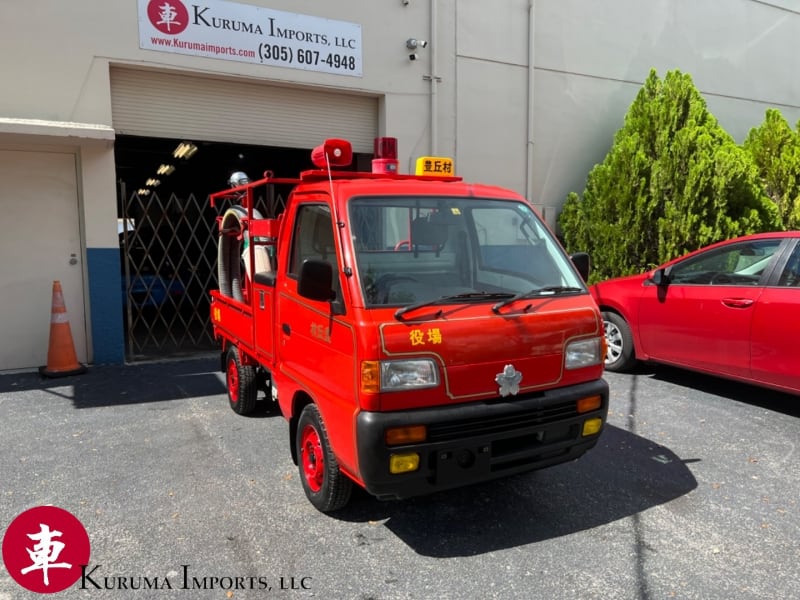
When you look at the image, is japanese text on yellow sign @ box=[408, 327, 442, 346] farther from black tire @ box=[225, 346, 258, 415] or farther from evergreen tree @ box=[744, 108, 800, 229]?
evergreen tree @ box=[744, 108, 800, 229]

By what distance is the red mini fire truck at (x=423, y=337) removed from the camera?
2.89 m

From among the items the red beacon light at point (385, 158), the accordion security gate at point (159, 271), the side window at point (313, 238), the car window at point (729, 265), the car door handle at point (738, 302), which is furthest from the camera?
the accordion security gate at point (159, 271)

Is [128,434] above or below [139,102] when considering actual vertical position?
below

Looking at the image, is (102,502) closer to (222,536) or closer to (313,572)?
(222,536)

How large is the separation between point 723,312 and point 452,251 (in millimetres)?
3078

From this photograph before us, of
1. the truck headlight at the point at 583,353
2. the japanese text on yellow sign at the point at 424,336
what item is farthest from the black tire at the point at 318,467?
the truck headlight at the point at 583,353

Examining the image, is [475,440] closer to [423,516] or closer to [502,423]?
[502,423]

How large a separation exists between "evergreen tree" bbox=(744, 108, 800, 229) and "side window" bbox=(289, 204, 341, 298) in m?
9.18

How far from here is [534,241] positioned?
3.80 m

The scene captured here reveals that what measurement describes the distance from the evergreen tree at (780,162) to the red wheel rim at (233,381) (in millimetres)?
9187

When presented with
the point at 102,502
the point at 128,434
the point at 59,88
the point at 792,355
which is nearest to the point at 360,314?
the point at 102,502

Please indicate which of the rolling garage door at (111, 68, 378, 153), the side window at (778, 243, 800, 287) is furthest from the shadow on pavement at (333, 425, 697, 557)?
the rolling garage door at (111, 68, 378, 153)

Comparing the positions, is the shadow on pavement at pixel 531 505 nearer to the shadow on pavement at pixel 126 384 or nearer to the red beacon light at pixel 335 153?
the red beacon light at pixel 335 153

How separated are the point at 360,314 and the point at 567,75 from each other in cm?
882
